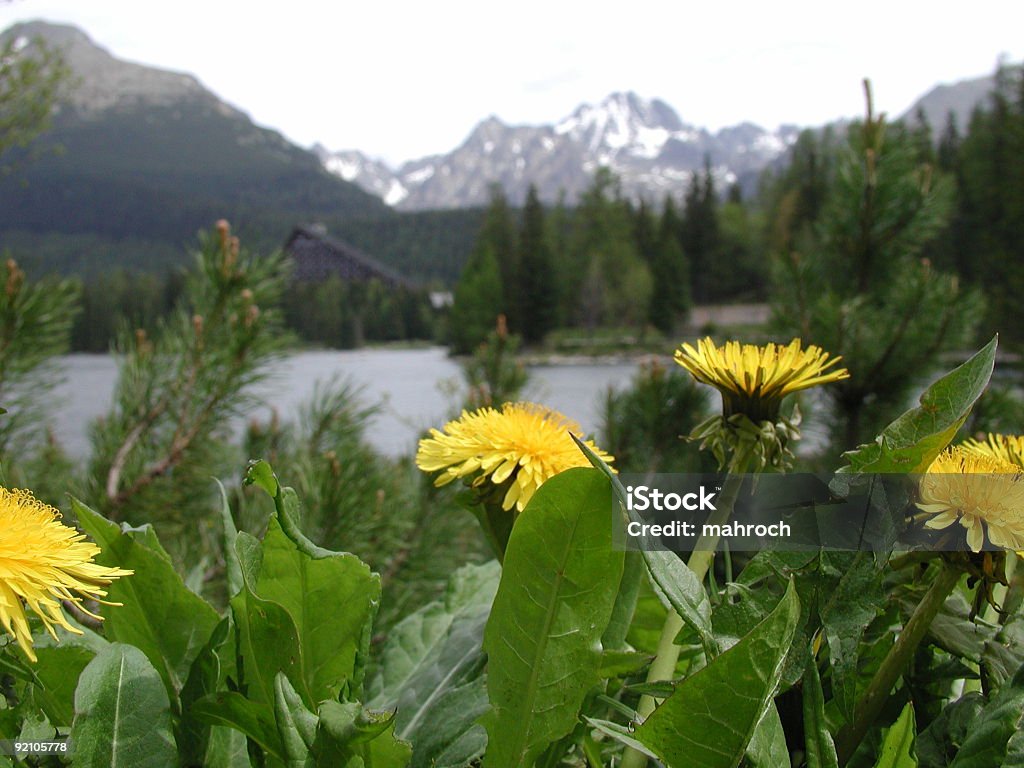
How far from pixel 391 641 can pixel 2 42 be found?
3894 mm

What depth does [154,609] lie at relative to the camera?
42 centimetres

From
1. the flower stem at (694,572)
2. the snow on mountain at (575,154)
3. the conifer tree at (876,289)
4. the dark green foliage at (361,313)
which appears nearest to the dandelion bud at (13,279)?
the flower stem at (694,572)

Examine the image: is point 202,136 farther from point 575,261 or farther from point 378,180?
point 378,180

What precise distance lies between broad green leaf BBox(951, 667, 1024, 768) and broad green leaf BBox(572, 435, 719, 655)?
12cm

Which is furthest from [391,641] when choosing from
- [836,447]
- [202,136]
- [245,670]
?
[202,136]

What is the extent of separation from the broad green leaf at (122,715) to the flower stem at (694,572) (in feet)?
0.78

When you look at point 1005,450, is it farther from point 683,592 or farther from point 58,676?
point 58,676

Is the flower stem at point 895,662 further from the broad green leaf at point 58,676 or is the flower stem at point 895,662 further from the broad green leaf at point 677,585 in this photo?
the broad green leaf at point 58,676

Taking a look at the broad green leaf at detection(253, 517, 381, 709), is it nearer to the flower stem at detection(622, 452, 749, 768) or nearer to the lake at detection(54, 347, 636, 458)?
the flower stem at detection(622, 452, 749, 768)

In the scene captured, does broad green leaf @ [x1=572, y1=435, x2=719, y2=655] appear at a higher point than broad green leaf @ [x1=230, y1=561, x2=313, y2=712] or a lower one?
higher

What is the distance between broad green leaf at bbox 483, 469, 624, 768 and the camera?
1.17ft

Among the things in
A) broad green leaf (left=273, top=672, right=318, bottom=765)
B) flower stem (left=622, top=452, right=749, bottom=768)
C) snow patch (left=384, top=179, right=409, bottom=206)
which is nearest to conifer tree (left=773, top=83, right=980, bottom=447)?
flower stem (left=622, top=452, right=749, bottom=768)

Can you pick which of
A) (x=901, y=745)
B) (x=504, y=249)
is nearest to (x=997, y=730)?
(x=901, y=745)

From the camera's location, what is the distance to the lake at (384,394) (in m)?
2.15
